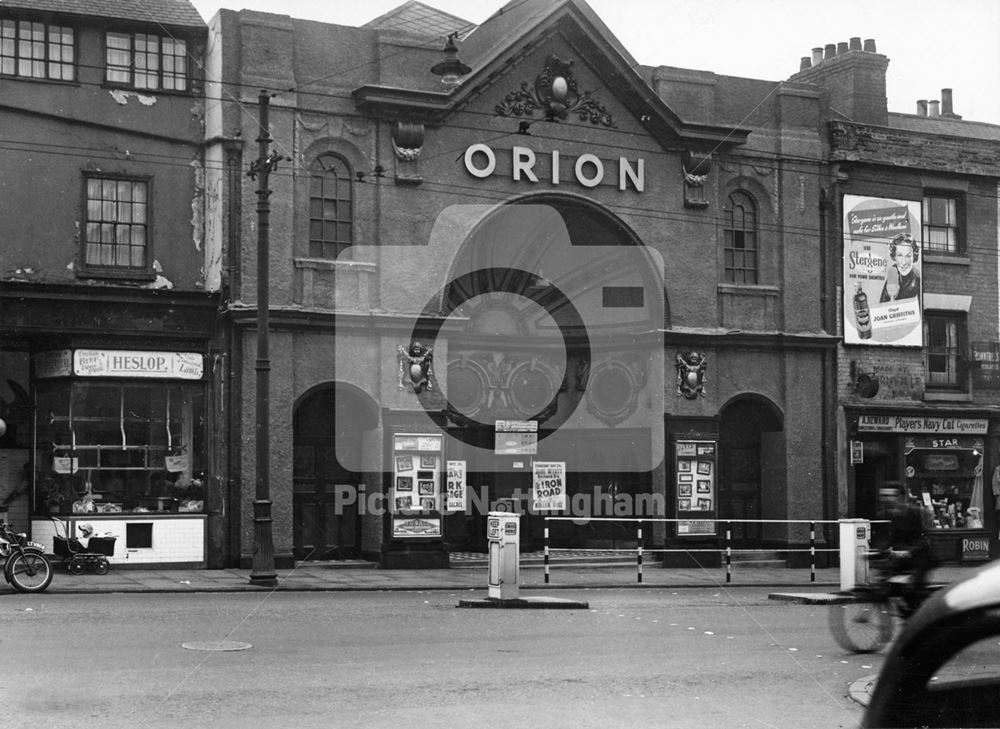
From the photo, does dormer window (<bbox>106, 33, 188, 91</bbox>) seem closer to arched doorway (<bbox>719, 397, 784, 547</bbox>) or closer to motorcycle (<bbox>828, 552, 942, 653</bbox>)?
arched doorway (<bbox>719, 397, 784, 547</bbox>)

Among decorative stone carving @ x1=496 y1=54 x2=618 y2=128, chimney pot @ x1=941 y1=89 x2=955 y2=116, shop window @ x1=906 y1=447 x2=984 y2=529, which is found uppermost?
chimney pot @ x1=941 y1=89 x2=955 y2=116

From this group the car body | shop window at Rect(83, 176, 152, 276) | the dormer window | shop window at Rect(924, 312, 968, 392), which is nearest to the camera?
the car body

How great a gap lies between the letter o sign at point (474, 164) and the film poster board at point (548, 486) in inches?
239

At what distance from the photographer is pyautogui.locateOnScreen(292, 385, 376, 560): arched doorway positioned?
81.1ft

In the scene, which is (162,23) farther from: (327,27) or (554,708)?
(554,708)

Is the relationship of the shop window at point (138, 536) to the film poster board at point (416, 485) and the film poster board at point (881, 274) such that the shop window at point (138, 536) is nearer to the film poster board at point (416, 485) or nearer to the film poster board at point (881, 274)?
the film poster board at point (416, 485)

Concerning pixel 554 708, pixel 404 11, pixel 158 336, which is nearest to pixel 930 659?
pixel 554 708

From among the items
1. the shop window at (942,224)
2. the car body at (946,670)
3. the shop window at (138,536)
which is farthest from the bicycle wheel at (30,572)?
the shop window at (942,224)

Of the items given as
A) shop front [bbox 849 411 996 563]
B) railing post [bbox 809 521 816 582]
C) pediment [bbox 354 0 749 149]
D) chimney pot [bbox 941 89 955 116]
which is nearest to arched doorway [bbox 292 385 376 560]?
pediment [bbox 354 0 749 149]

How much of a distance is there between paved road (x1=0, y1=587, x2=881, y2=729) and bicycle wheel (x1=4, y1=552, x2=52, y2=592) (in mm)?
503

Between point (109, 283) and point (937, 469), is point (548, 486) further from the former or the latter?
point (109, 283)

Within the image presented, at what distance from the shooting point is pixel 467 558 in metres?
25.6

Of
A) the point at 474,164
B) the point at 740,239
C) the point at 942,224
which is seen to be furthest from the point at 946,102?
the point at 474,164

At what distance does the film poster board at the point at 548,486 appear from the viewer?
2714 cm
